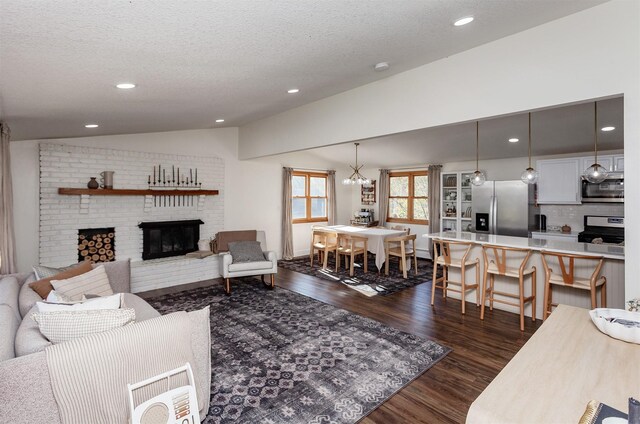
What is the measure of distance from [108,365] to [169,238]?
4.32m

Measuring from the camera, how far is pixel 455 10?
212cm

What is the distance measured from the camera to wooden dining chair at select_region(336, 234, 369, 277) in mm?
6102

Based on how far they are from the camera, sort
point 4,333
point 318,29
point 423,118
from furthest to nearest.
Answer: point 423,118 < point 318,29 < point 4,333

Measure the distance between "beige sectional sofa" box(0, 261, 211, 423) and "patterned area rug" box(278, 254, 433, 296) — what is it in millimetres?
3140

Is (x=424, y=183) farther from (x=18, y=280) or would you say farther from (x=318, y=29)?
(x=18, y=280)

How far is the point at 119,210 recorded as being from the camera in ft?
17.4

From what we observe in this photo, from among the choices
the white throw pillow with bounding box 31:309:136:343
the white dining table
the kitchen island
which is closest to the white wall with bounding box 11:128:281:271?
the white dining table

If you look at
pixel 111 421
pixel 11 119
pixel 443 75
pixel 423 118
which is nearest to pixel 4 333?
pixel 111 421

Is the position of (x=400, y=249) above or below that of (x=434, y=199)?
below

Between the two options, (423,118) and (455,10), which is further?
(423,118)

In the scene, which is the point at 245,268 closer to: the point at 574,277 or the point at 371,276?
the point at 371,276

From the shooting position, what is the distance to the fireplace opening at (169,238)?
18.1 ft

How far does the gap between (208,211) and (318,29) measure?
192 inches

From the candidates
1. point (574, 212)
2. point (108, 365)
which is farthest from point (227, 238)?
point (574, 212)
